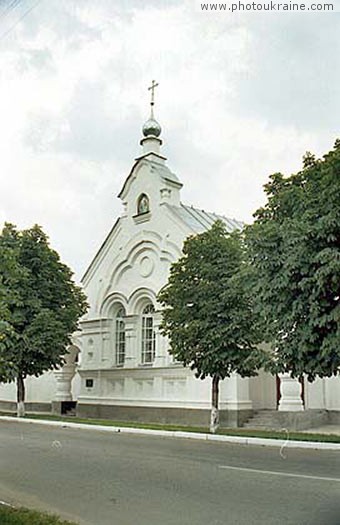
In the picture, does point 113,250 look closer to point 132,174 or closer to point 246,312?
point 132,174

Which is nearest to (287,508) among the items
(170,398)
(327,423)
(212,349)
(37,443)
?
(37,443)

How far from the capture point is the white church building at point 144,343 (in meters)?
15.9

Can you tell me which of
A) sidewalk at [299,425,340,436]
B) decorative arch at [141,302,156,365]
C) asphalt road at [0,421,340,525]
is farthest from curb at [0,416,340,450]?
decorative arch at [141,302,156,365]

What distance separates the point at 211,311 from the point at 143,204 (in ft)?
23.3

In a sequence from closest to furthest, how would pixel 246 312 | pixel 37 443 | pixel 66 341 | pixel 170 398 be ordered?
pixel 37 443 < pixel 246 312 < pixel 170 398 < pixel 66 341

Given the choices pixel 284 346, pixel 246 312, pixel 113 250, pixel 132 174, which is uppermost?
pixel 132 174

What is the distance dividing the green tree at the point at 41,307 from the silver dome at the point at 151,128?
4989 millimetres

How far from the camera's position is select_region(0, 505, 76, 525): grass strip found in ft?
14.5

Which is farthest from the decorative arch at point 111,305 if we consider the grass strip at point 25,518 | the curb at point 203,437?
Result: the grass strip at point 25,518

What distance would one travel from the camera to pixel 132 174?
65.2 feet

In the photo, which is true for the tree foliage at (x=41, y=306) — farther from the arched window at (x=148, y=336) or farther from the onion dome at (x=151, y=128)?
the onion dome at (x=151, y=128)

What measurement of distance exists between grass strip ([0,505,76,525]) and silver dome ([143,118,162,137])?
55.6 ft

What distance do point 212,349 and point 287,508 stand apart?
7.59 metres

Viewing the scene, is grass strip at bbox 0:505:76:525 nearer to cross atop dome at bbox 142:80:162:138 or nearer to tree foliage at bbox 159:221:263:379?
tree foliage at bbox 159:221:263:379
